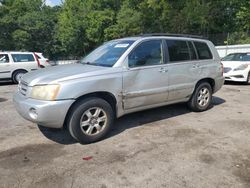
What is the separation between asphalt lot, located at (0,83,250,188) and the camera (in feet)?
10.0

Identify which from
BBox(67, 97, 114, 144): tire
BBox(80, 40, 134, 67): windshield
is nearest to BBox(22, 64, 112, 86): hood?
BBox(80, 40, 134, 67): windshield

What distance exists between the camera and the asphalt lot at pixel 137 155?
10.0ft

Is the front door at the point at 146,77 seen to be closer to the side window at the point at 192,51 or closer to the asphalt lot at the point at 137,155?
the asphalt lot at the point at 137,155

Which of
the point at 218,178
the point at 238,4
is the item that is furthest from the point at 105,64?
the point at 238,4

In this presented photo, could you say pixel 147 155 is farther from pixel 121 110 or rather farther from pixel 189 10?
pixel 189 10

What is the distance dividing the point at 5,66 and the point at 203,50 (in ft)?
28.9

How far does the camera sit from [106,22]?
109ft

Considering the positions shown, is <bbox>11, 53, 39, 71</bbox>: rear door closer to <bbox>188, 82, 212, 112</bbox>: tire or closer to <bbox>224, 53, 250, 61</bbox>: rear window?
<bbox>188, 82, 212, 112</bbox>: tire

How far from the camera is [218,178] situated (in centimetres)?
309

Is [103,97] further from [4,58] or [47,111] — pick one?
[4,58]

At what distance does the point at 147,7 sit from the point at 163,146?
23588 mm

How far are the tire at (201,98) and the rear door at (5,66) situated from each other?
8625mm

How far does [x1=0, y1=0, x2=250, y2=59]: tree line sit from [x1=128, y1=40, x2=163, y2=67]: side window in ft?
55.4

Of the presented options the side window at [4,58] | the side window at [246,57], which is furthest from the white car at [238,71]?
the side window at [4,58]
